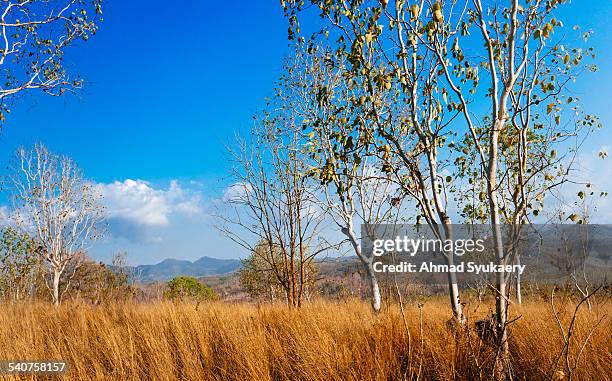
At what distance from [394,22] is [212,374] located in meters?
3.80

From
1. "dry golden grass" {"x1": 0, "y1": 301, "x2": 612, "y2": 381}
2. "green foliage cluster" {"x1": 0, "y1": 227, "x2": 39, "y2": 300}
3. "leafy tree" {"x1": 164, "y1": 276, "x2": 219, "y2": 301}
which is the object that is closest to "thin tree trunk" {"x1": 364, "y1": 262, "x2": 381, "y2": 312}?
"dry golden grass" {"x1": 0, "y1": 301, "x2": 612, "y2": 381}

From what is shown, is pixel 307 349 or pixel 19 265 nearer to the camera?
pixel 307 349

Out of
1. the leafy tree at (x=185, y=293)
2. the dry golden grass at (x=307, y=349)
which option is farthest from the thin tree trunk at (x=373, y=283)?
the leafy tree at (x=185, y=293)

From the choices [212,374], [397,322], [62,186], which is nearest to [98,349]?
[212,374]

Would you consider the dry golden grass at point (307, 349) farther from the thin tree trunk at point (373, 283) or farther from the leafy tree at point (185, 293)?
the thin tree trunk at point (373, 283)

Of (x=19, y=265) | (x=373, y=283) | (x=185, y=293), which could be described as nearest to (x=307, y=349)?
(x=373, y=283)

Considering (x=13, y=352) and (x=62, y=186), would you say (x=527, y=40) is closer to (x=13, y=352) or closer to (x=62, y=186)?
(x=13, y=352)

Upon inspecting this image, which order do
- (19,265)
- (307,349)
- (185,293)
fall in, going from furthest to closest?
(19,265), (185,293), (307,349)

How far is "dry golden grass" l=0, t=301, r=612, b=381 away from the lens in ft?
11.2

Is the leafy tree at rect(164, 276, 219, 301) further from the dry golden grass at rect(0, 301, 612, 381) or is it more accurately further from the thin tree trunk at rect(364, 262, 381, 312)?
the thin tree trunk at rect(364, 262, 381, 312)

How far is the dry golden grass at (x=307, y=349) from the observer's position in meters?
3.42

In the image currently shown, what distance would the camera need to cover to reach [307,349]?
3.88m

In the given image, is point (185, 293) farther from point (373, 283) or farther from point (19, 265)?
point (19, 265)

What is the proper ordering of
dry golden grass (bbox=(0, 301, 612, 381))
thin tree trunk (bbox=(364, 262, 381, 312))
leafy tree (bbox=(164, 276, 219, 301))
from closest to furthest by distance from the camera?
1. dry golden grass (bbox=(0, 301, 612, 381))
2. leafy tree (bbox=(164, 276, 219, 301))
3. thin tree trunk (bbox=(364, 262, 381, 312))
